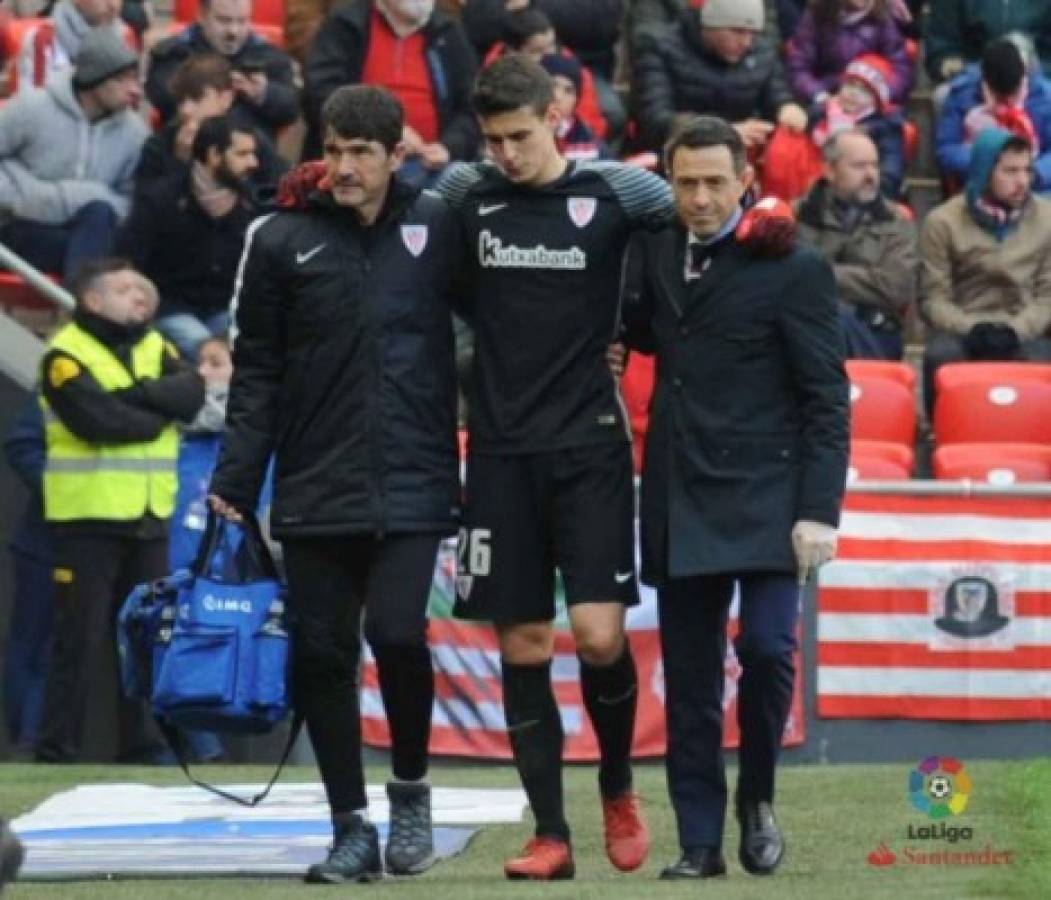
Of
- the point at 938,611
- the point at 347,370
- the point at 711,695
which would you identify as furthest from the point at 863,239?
the point at 347,370

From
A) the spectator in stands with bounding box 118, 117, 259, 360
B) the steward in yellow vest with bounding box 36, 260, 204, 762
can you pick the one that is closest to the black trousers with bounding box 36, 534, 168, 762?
the steward in yellow vest with bounding box 36, 260, 204, 762

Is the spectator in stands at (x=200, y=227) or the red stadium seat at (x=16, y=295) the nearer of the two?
the spectator in stands at (x=200, y=227)

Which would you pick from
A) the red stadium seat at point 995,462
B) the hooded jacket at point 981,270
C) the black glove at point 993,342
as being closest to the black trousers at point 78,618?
the red stadium seat at point 995,462

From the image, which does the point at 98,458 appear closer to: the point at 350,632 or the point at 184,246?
the point at 184,246

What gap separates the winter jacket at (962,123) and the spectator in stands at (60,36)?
440 cm

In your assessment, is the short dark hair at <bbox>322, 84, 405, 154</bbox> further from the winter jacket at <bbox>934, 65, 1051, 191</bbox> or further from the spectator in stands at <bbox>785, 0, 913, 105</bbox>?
the spectator in stands at <bbox>785, 0, 913, 105</bbox>

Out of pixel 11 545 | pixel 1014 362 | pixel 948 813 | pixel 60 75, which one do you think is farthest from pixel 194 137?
pixel 948 813

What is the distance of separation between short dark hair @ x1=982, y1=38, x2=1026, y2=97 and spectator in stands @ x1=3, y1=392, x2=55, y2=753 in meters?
5.90

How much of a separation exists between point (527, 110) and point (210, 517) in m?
1.42

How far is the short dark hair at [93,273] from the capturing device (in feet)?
47.0

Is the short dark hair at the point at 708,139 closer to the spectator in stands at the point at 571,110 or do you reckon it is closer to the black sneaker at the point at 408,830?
the black sneaker at the point at 408,830

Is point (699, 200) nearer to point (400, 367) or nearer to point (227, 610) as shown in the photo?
point (400, 367)

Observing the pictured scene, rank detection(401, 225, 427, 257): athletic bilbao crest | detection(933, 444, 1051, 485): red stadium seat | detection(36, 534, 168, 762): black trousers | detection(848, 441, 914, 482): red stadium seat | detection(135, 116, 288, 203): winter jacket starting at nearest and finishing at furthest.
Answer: detection(401, 225, 427, 257): athletic bilbao crest
detection(36, 534, 168, 762): black trousers
detection(848, 441, 914, 482): red stadium seat
detection(933, 444, 1051, 485): red stadium seat
detection(135, 116, 288, 203): winter jacket

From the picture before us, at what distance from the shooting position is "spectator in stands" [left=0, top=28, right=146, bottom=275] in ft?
53.5
